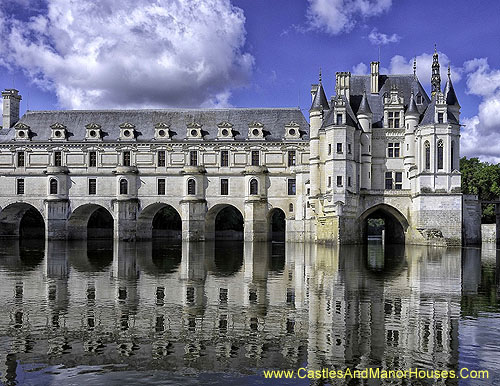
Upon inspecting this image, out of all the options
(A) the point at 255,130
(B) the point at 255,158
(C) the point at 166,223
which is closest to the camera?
(B) the point at 255,158

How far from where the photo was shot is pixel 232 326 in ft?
37.6

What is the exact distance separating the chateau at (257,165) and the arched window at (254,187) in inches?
3.9

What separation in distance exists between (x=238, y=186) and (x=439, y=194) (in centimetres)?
1866

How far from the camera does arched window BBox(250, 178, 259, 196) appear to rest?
52.1 m

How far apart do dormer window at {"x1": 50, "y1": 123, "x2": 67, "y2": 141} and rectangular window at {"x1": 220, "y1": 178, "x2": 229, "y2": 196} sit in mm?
16509

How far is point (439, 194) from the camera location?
43.5 metres

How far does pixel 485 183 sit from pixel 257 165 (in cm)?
2762

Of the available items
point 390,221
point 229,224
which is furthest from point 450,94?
point 229,224

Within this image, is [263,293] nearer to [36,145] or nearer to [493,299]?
[493,299]

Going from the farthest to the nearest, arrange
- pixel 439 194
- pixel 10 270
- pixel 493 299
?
1. pixel 439 194
2. pixel 10 270
3. pixel 493 299

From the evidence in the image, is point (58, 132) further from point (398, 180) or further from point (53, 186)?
point (398, 180)

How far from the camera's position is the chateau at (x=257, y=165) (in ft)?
146

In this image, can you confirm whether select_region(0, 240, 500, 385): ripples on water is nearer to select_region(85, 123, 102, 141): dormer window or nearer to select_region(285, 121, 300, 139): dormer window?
select_region(285, 121, 300, 139): dormer window

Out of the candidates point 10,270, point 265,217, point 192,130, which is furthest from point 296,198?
point 10,270
